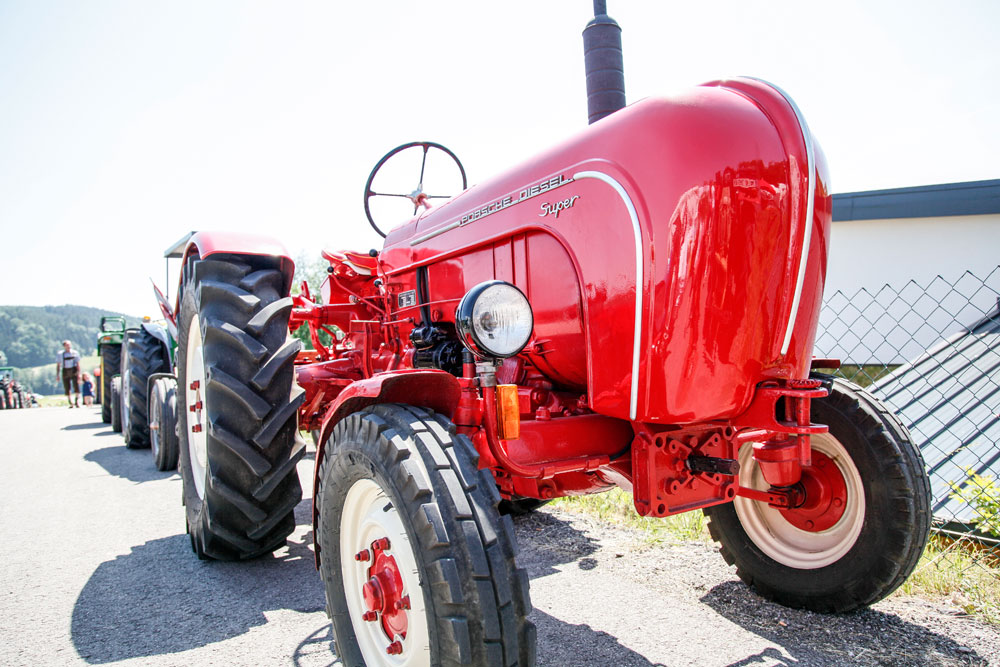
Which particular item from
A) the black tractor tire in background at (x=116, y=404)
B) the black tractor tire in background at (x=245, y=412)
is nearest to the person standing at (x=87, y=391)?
the black tractor tire in background at (x=116, y=404)

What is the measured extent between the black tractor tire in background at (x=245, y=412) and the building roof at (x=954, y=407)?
→ 3.35 m

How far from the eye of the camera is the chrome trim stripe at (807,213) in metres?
1.89

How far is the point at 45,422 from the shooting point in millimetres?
11930

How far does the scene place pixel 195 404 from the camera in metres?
3.60

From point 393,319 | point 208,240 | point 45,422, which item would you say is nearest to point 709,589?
point 393,319

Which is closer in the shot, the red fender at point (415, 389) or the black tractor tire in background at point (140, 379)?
the red fender at point (415, 389)

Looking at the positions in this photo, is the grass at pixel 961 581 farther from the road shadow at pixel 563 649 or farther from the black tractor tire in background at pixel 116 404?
the black tractor tire in background at pixel 116 404

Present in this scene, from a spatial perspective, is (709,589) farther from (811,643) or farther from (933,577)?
(933,577)

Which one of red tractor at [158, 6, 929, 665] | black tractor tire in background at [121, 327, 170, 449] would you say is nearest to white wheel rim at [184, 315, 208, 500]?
red tractor at [158, 6, 929, 665]

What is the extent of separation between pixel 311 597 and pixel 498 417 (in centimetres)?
158

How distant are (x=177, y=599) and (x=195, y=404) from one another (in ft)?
3.63

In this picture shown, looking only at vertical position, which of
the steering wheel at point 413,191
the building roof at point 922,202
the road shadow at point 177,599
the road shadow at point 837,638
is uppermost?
the building roof at point 922,202

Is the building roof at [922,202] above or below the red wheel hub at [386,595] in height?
above

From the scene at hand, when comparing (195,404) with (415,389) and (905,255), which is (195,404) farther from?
(905,255)
